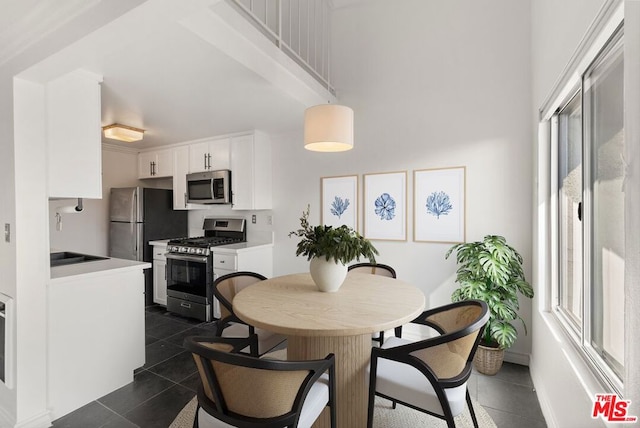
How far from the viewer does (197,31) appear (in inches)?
65.3

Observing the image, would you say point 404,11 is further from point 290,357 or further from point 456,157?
point 290,357

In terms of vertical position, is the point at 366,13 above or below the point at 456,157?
above

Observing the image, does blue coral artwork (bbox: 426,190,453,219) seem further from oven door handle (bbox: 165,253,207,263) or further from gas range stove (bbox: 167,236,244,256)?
oven door handle (bbox: 165,253,207,263)

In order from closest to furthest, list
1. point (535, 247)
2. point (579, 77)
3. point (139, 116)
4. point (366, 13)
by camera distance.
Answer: point (579, 77) < point (535, 247) < point (139, 116) < point (366, 13)

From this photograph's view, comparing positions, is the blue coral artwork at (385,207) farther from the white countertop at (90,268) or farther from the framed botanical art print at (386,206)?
the white countertop at (90,268)

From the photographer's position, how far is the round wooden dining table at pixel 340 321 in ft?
4.44

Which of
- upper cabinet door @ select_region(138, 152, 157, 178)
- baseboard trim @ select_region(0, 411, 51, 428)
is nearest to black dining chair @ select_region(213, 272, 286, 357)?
baseboard trim @ select_region(0, 411, 51, 428)

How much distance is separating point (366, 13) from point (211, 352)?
3544 millimetres

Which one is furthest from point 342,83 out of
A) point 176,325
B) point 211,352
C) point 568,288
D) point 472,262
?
point 176,325

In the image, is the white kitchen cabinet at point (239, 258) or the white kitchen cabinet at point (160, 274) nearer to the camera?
the white kitchen cabinet at point (239, 258)

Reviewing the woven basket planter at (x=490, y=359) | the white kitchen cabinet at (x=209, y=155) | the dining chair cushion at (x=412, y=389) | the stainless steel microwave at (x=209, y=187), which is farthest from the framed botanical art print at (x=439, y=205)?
the white kitchen cabinet at (x=209, y=155)

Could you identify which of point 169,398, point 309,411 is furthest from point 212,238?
point 309,411

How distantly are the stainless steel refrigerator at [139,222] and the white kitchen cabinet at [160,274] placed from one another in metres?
0.11

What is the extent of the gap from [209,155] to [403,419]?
354 centimetres
